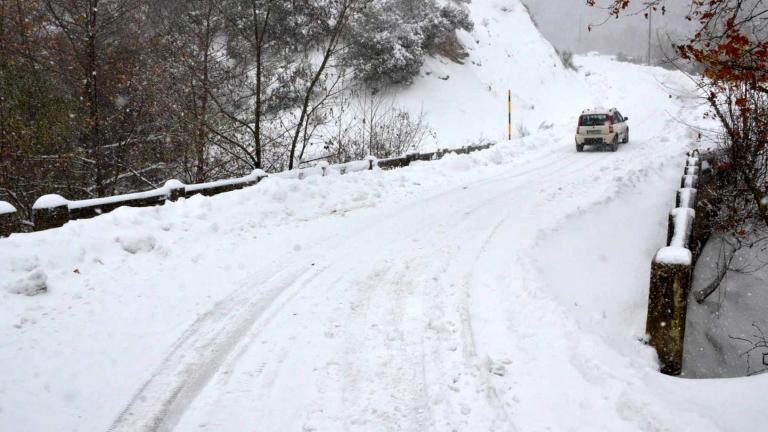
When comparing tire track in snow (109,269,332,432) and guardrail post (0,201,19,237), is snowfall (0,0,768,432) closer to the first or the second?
tire track in snow (109,269,332,432)

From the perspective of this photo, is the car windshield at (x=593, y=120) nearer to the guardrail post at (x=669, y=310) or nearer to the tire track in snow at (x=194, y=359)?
the guardrail post at (x=669, y=310)

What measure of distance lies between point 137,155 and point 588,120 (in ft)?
54.4

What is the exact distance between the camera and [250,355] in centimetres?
405

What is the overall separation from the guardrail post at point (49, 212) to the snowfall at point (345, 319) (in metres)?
0.25

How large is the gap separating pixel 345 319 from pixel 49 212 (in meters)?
4.42

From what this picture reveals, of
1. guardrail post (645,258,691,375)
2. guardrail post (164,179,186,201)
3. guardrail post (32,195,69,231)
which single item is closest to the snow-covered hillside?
guardrail post (164,179,186,201)

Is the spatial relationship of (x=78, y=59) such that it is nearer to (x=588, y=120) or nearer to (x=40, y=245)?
(x=40, y=245)

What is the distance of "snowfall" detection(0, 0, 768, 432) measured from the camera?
3.35m

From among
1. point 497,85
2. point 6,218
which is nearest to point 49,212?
point 6,218

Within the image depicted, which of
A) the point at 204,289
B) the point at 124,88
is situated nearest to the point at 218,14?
the point at 124,88

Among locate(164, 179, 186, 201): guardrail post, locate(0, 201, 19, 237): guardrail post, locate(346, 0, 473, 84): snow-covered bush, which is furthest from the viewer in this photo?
locate(346, 0, 473, 84): snow-covered bush

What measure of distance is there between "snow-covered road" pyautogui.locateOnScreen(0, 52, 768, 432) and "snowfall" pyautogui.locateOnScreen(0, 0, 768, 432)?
2 centimetres

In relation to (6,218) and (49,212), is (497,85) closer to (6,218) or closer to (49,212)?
(49,212)

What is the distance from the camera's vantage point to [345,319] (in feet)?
15.4
